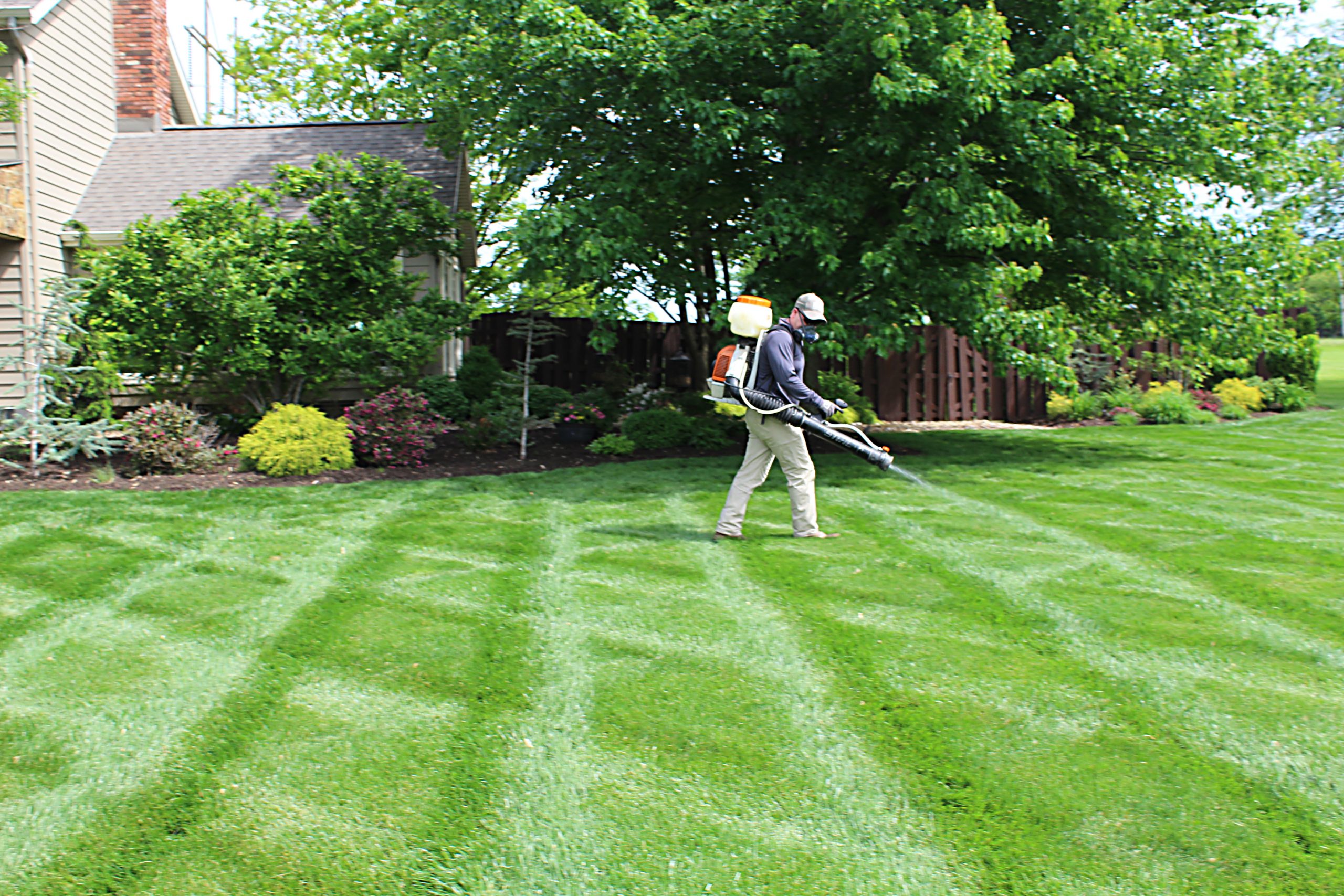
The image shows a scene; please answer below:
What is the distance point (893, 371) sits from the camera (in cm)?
1716

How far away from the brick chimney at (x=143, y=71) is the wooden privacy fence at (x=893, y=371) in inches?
259

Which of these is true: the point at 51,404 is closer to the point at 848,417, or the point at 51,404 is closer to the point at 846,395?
the point at 848,417

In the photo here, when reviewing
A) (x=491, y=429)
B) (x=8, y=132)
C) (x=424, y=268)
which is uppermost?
(x=8, y=132)

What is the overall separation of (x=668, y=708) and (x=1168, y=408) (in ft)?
50.0

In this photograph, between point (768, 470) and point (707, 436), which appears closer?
point (768, 470)

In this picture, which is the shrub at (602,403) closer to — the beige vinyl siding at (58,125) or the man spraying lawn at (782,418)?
the man spraying lawn at (782,418)

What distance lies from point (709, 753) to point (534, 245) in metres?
7.27

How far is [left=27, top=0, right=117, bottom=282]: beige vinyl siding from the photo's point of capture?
43.1 feet

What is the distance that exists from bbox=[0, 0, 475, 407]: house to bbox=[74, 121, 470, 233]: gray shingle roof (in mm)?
25

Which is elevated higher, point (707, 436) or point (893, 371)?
point (893, 371)

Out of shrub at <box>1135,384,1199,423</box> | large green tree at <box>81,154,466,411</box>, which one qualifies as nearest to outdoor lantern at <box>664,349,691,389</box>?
large green tree at <box>81,154,466,411</box>

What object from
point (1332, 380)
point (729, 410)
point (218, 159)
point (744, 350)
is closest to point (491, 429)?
point (729, 410)

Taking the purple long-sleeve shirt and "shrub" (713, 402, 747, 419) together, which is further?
"shrub" (713, 402, 747, 419)

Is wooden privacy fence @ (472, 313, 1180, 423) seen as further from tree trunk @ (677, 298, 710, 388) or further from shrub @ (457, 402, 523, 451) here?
shrub @ (457, 402, 523, 451)
